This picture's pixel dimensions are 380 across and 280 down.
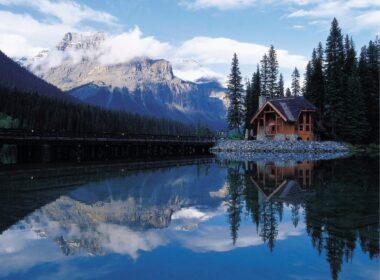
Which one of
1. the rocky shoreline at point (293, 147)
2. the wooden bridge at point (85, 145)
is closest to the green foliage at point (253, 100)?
the wooden bridge at point (85, 145)

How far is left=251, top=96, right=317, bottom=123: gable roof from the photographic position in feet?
184

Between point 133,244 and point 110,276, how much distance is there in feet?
7.06

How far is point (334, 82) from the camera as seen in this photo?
A: 195ft

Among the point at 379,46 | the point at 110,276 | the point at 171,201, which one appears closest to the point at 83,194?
the point at 171,201

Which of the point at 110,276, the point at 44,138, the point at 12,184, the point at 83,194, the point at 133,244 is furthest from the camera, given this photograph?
the point at 44,138

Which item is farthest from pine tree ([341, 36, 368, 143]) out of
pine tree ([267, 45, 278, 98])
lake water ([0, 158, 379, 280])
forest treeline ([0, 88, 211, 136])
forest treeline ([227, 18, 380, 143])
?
lake water ([0, 158, 379, 280])

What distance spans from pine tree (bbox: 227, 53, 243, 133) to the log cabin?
9298 millimetres

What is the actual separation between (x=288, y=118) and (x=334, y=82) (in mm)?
9903

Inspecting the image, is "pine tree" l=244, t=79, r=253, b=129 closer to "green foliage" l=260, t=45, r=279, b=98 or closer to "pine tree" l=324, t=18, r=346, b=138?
"green foliage" l=260, t=45, r=279, b=98

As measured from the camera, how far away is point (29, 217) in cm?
1302

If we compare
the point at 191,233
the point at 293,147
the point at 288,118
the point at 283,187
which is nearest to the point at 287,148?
the point at 293,147

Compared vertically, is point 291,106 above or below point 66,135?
above

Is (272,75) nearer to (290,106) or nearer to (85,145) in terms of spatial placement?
(290,106)

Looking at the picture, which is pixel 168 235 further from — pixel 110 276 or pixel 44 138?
pixel 44 138
